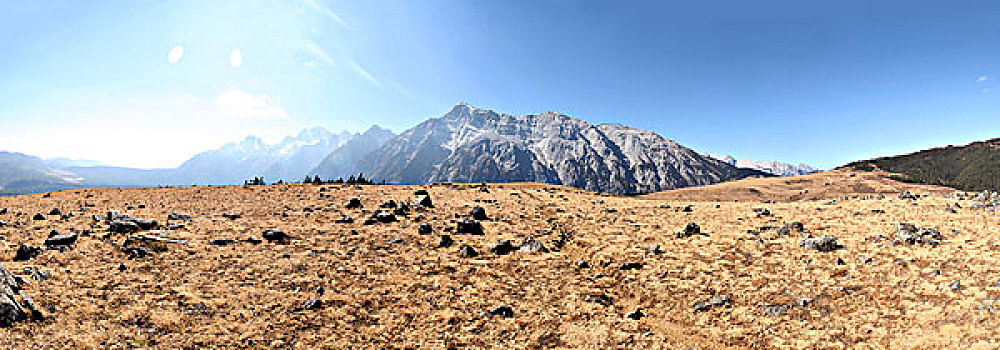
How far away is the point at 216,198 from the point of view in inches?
1512

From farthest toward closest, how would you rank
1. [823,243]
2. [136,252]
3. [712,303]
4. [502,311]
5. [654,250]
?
[654,250], [823,243], [136,252], [712,303], [502,311]

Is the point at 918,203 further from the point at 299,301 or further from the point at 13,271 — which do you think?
the point at 13,271

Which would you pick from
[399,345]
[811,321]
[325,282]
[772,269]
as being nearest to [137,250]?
[325,282]

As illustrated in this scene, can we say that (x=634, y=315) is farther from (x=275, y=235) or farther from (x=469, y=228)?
(x=275, y=235)

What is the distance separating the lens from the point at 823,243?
22.5m

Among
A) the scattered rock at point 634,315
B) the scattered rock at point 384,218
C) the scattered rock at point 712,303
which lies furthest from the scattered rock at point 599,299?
the scattered rock at point 384,218

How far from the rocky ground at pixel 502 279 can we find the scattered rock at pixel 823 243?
80 millimetres

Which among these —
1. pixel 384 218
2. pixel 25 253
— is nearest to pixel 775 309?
pixel 384 218

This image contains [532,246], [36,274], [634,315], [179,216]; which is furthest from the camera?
[179,216]

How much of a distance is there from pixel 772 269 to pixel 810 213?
1488 cm

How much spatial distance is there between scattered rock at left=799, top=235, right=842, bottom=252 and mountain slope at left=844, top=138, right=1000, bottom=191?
181 metres

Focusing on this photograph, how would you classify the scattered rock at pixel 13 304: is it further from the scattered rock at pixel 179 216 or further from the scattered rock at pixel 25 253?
the scattered rock at pixel 179 216

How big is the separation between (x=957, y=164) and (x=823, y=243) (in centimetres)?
26465

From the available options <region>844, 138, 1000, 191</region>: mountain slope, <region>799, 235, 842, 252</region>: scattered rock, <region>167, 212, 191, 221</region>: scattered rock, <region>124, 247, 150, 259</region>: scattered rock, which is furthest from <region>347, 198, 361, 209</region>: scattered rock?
<region>844, 138, 1000, 191</region>: mountain slope
